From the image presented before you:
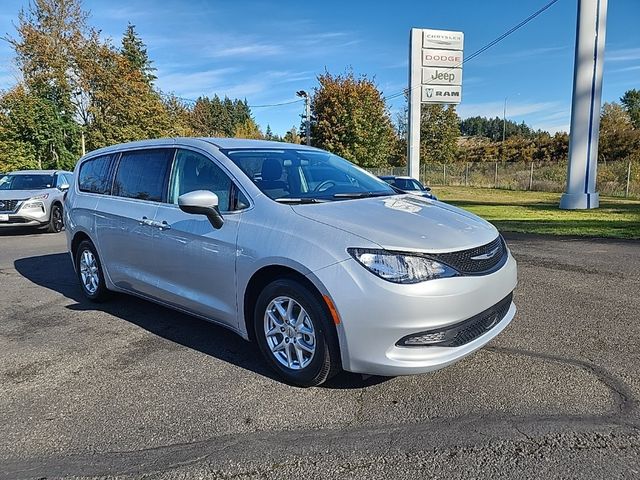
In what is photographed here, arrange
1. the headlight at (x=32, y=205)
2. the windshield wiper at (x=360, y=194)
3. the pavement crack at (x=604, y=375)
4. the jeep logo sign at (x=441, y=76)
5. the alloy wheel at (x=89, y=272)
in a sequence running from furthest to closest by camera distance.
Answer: the jeep logo sign at (x=441, y=76)
the headlight at (x=32, y=205)
the alloy wheel at (x=89, y=272)
the windshield wiper at (x=360, y=194)
the pavement crack at (x=604, y=375)

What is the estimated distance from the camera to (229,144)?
4246 millimetres

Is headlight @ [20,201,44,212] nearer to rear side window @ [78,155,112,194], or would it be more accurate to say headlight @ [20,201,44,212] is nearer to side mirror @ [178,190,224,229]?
rear side window @ [78,155,112,194]

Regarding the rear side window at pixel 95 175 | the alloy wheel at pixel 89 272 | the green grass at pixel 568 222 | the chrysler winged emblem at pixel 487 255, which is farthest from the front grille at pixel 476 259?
the green grass at pixel 568 222

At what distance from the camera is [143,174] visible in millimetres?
4660

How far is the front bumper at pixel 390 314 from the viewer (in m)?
2.82

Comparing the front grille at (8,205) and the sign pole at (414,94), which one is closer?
the front grille at (8,205)

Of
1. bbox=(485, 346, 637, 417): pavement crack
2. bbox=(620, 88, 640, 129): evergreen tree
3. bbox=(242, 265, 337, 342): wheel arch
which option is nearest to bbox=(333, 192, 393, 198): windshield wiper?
bbox=(242, 265, 337, 342): wheel arch

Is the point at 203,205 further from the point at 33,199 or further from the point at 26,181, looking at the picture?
the point at 26,181

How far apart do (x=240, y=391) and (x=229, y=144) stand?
211 cm

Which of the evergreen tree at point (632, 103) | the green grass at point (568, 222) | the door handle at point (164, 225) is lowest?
the green grass at point (568, 222)

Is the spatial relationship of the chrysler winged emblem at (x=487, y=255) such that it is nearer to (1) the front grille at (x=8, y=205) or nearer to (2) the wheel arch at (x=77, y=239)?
(2) the wheel arch at (x=77, y=239)

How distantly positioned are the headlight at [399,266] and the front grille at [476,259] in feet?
0.24

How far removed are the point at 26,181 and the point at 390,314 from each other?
13.0m

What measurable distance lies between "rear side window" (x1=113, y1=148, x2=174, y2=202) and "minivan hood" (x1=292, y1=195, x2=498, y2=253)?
1.63m
